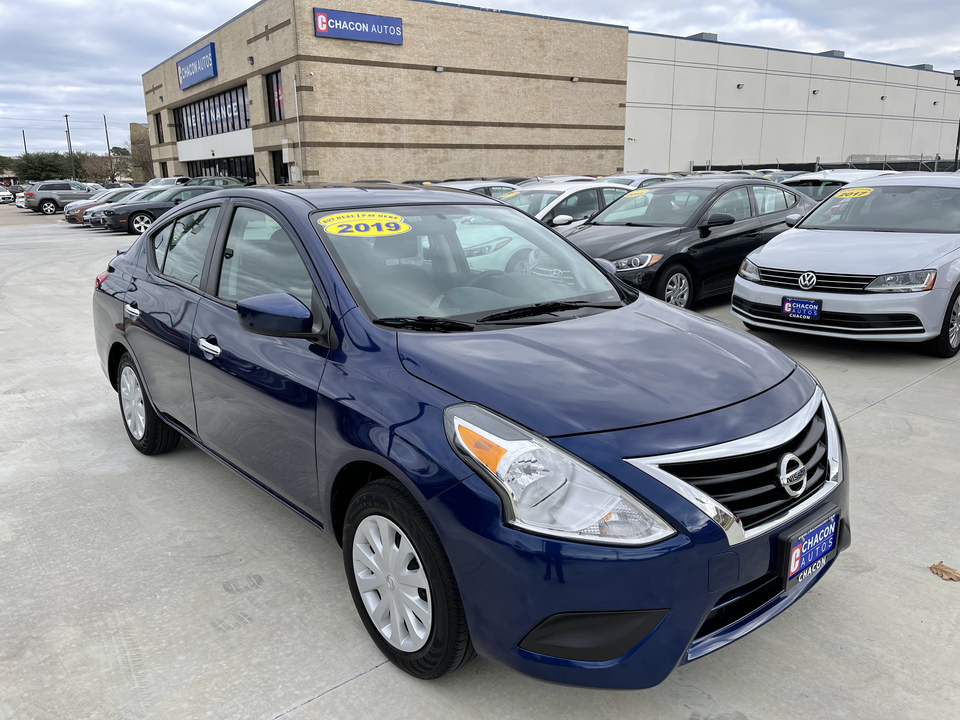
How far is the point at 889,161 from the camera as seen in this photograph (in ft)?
147

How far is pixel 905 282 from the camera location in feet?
19.2

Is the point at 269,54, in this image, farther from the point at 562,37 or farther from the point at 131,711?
the point at 131,711

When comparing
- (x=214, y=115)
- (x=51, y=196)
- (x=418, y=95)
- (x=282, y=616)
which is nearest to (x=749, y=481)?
(x=282, y=616)

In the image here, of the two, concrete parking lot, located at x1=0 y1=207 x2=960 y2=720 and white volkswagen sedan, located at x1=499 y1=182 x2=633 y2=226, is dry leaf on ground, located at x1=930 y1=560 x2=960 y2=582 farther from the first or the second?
white volkswagen sedan, located at x1=499 y1=182 x2=633 y2=226

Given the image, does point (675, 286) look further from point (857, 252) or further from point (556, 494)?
point (556, 494)

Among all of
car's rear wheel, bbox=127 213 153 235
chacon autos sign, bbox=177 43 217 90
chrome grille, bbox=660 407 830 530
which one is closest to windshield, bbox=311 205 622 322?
chrome grille, bbox=660 407 830 530

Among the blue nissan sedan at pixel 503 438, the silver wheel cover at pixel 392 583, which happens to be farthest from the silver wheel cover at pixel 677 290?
the silver wheel cover at pixel 392 583

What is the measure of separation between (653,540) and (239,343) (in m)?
1.98

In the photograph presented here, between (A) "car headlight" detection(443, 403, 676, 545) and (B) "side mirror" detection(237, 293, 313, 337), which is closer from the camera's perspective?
(A) "car headlight" detection(443, 403, 676, 545)

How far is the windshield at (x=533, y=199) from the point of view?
11.1 m

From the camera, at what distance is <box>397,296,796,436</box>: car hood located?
6.97ft

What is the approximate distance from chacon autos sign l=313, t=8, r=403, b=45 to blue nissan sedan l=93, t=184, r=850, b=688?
91.1 ft

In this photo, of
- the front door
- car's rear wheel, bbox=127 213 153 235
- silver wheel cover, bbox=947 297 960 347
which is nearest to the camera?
the front door

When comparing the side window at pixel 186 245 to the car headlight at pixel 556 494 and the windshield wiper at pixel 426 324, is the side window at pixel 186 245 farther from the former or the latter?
the car headlight at pixel 556 494
